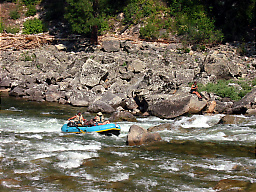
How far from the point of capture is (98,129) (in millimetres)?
11977

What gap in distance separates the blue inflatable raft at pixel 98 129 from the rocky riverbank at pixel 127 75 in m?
4.09

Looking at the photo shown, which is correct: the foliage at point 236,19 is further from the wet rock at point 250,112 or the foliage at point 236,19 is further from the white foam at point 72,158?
the white foam at point 72,158

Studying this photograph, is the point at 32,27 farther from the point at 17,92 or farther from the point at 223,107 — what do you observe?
the point at 223,107

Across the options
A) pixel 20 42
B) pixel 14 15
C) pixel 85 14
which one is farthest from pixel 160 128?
pixel 14 15

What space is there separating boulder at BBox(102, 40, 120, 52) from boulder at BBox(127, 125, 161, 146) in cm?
1548

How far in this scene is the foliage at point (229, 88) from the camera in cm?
1719

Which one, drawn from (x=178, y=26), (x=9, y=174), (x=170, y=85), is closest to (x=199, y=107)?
(x=170, y=85)

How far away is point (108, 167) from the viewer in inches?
320

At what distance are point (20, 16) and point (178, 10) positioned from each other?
19.1m

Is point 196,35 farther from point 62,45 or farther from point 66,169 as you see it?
point 66,169

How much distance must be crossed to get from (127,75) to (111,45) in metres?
5.90

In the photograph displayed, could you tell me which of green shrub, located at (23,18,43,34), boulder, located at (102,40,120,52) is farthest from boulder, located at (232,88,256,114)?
green shrub, located at (23,18,43,34)

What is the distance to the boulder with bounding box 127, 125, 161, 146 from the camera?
10516mm

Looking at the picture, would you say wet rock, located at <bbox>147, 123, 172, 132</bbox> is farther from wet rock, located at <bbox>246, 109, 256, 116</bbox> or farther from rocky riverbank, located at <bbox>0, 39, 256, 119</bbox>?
wet rock, located at <bbox>246, 109, 256, 116</bbox>
